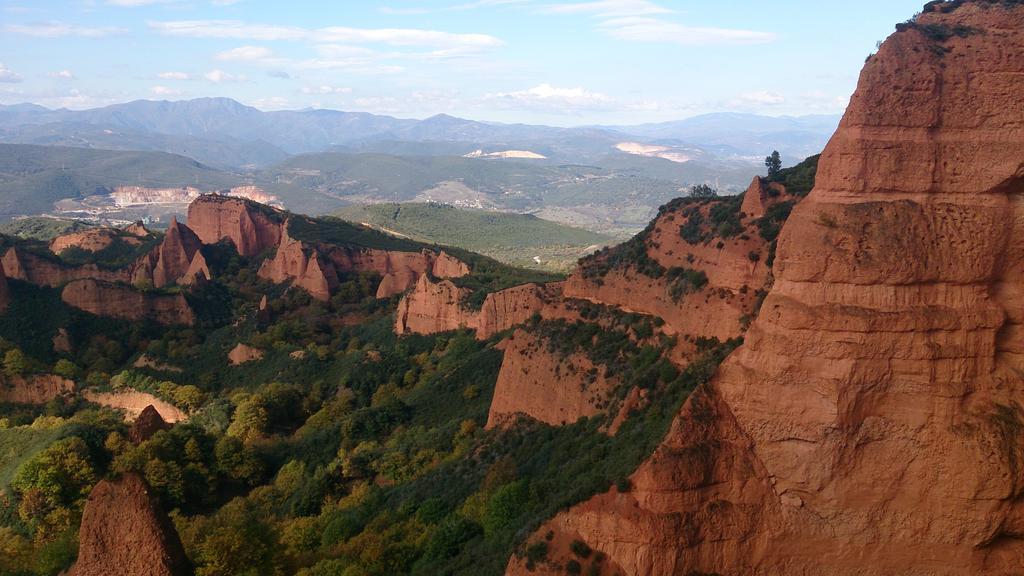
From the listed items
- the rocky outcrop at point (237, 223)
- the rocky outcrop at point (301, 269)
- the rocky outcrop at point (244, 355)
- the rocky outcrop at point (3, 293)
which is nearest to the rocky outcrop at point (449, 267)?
the rocky outcrop at point (301, 269)

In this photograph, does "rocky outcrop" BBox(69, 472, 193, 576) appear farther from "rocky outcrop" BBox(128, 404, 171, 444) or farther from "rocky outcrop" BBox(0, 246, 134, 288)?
"rocky outcrop" BBox(0, 246, 134, 288)

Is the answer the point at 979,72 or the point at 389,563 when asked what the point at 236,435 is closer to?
the point at 389,563

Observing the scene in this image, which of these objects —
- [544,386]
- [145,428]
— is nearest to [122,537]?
[544,386]

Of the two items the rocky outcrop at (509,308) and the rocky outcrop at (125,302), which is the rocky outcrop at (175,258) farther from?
the rocky outcrop at (509,308)

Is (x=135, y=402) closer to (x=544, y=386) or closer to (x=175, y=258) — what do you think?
(x=175, y=258)

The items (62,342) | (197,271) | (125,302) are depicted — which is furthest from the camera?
(197,271)

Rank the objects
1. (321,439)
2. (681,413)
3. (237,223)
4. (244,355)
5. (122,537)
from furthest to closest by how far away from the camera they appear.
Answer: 1. (237,223)
2. (244,355)
3. (321,439)
4. (122,537)
5. (681,413)
